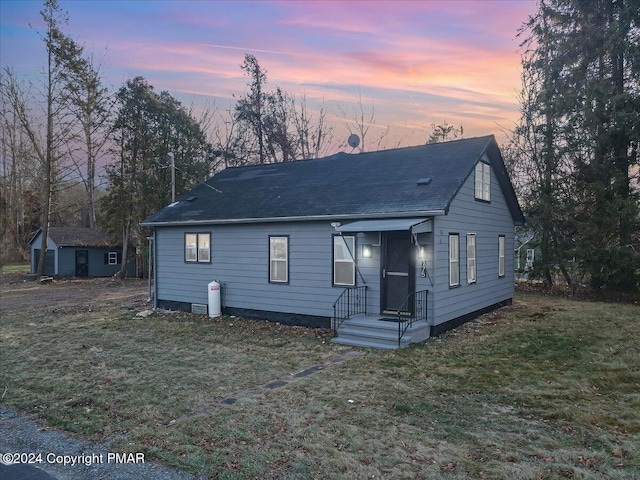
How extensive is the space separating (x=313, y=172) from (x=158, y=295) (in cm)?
659

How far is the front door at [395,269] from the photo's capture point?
32.3 feet

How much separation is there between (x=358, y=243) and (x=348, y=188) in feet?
6.64

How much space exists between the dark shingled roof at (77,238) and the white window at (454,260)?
76.8 feet

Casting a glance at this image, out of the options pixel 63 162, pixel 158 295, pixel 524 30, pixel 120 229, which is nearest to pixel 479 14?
pixel 524 30

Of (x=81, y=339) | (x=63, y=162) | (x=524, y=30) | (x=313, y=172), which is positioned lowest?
(x=81, y=339)

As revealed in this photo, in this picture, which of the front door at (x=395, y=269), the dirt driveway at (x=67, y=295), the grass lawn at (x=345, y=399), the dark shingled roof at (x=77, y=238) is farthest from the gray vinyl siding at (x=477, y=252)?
the dark shingled roof at (x=77, y=238)

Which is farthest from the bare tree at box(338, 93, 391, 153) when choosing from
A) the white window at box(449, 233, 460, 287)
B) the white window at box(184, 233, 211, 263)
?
the white window at box(449, 233, 460, 287)

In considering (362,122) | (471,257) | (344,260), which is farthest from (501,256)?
(362,122)

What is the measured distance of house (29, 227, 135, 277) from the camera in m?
26.0

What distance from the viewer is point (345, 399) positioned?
18.9 ft

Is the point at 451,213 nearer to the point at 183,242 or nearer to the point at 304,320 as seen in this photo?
the point at 304,320

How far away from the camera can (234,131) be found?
3102cm

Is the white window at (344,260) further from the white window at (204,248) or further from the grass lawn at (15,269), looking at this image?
the grass lawn at (15,269)

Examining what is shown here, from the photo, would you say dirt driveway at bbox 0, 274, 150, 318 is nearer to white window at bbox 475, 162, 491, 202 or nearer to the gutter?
the gutter
